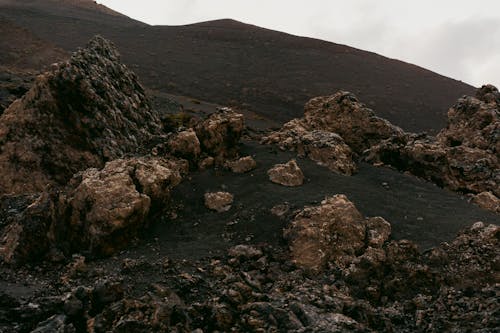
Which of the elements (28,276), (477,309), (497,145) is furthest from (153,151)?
(497,145)

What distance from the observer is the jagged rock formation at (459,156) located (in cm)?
2525

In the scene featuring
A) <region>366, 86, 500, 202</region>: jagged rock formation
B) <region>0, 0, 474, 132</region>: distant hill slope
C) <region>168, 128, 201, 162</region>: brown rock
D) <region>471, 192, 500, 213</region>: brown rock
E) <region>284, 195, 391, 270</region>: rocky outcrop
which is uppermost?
<region>0, 0, 474, 132</region>: distant hill slope

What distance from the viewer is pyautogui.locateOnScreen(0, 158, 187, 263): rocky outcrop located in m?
16.5

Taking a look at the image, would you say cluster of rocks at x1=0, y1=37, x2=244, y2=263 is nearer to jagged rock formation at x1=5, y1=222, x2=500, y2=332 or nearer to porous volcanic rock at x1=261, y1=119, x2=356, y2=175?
jagged rock formation at x1=5, y1=222, x2=500, y2=332

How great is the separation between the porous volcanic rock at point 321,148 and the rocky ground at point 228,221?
0.11 meters

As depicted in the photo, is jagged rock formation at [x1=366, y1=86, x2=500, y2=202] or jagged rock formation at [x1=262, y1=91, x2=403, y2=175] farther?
jagged rock formation at [x1=262, y1=91, x2=403, y2=175]

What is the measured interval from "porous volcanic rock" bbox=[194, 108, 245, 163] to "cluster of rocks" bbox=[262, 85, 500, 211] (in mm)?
2850

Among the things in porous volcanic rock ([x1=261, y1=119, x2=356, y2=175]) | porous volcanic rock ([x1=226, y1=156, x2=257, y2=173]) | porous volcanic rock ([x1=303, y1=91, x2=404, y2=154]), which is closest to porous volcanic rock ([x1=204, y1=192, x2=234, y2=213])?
porous volcanic rock ([x1=226, y1=156, x2=257, y2=173])

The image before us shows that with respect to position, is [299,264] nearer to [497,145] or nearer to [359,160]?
[359,160]

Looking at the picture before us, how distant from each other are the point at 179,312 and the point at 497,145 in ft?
77.4

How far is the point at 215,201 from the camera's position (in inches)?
779

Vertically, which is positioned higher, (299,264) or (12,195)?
(299,264)

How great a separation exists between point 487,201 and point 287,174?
33.2 ft

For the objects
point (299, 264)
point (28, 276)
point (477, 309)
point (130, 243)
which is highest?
point (477, 309)
